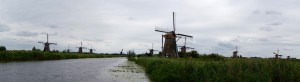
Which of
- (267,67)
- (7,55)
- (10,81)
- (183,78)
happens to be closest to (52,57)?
(7,55)

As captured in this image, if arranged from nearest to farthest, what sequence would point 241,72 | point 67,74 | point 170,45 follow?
point 241,72 < point 67,74 < point 170,45

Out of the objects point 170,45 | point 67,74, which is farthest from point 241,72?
point 170,45

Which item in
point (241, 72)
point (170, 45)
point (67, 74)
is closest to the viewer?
point (241, 72)

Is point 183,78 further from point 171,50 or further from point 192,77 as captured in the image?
point 171,50

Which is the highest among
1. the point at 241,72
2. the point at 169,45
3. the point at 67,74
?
the point at 169,45

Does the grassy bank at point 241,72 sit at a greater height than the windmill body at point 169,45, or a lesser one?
lesser

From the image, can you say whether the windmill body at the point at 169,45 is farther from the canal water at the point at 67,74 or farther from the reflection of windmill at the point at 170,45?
the canal water at the point at 67,74

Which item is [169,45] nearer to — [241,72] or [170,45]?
[170,45]

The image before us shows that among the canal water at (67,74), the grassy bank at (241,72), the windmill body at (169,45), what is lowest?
the canal water at (67,74)

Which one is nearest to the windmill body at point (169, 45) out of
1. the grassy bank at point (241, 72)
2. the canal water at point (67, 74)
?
the canal water at point (67, 74)

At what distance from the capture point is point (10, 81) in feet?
81.0

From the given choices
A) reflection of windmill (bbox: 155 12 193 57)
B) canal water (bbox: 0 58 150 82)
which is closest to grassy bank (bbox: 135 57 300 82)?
canal water (bbox: 0 58 150 82)

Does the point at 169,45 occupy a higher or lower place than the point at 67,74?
higher

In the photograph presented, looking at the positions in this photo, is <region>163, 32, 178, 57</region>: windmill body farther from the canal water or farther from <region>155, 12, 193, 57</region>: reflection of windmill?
the canal water
